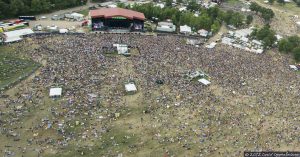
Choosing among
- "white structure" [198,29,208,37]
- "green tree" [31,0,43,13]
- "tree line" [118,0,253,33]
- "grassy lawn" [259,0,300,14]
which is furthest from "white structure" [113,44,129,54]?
"grassy lawn" [259,0,300,14]

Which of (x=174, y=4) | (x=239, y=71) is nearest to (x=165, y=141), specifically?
(x=239, y=71)

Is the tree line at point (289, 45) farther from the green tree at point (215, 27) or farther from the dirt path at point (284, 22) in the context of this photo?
the green tree at point (215, 27)

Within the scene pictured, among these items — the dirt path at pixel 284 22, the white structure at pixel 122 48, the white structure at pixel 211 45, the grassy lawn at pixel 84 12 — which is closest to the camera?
the white structure at pixel 122 48

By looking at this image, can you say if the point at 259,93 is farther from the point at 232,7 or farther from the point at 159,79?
the point at 232,7

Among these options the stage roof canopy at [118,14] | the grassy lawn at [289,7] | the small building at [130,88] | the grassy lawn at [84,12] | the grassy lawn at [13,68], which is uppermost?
the stage roof canopy at [118,14]

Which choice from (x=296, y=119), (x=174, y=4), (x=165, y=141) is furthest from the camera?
(x=174, y=4)

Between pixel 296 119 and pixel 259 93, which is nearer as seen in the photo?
pixel 296 119

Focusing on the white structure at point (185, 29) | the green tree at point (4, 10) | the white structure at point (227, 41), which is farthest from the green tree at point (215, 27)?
the green tree at point (4, 10)
